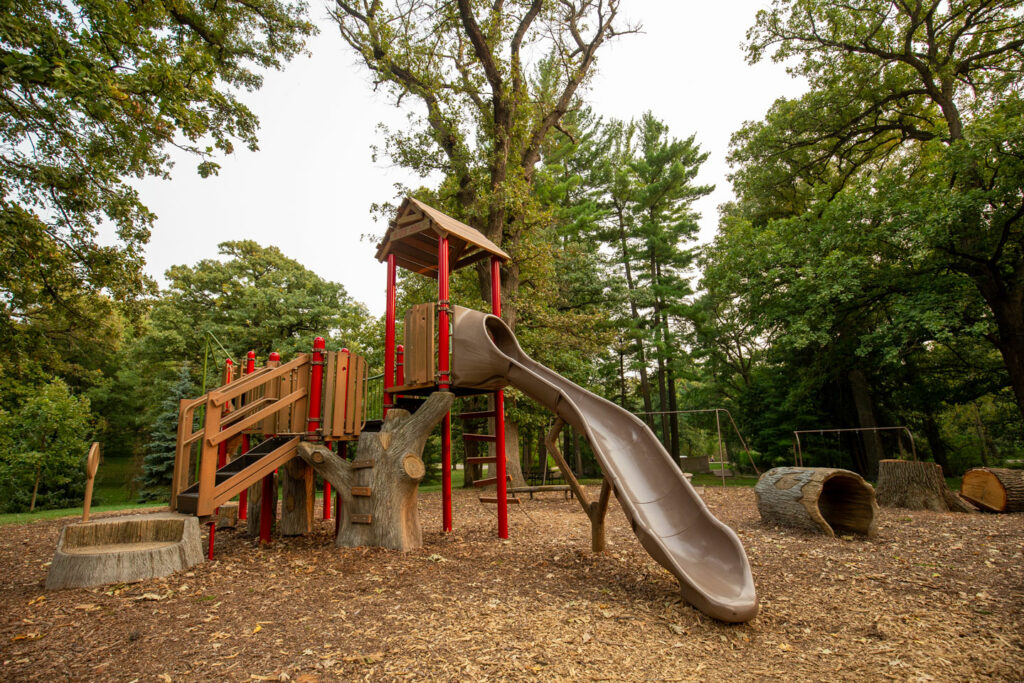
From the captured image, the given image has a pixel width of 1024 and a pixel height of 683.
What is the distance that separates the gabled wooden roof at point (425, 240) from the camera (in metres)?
6.77

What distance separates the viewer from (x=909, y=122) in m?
15.2

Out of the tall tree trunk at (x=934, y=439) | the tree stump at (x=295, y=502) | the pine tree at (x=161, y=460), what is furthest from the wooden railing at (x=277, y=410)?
the tall tree trunk at (x=934, y=439)

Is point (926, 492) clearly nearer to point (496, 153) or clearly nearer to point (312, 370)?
point (312, 370)

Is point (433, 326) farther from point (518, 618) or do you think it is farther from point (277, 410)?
point (518, 618)

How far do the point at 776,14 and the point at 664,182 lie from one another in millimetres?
7122

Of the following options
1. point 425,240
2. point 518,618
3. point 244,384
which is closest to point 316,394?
point 244,384

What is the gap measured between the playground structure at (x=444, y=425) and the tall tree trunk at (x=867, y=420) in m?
14.1

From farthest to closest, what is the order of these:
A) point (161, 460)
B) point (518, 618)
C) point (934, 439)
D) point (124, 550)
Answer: point (934, 439)
point (161, 460)
point (124, 550)
point (518, 618)

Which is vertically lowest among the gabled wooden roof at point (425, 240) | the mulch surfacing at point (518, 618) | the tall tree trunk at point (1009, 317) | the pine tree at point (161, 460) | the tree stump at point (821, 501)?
the mulch surfacing at point (518, 618)

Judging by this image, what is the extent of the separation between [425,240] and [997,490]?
992 centimetres

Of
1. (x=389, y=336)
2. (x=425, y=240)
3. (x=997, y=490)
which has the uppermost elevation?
(x=425, y=240)

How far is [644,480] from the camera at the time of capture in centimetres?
455

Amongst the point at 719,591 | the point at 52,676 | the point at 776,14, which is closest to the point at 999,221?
the point at 776,14

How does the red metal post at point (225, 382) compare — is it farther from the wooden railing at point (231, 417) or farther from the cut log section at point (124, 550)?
the cut log section at point (124, 550)
